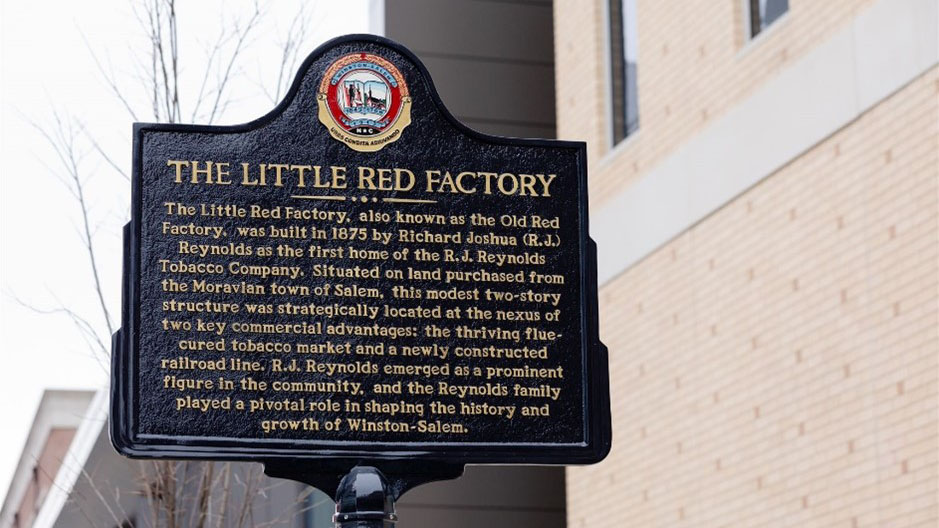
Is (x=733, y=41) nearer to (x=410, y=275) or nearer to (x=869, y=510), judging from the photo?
(x=869, y=510)

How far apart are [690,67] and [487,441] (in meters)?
8.14

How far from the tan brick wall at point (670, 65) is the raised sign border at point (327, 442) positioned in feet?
17.8

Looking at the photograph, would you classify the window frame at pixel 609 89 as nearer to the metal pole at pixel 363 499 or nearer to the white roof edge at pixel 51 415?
the metal pole at pixel 363 499

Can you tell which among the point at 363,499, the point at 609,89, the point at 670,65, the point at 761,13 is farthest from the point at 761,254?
the point at 363,499

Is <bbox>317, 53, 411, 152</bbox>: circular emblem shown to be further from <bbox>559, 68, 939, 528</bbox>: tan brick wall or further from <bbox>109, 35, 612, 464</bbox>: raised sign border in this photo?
Answer: <bbox>559, 68, 939, 528</bbox>: tan brick wall

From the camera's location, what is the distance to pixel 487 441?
6.41 meters

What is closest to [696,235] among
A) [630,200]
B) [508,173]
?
[630,200]

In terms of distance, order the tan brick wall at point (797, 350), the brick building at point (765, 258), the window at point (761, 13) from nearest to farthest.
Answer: the tan brick wall at point (797, 350) → the brick building at point (765, 258) → the window at point (761, 13)

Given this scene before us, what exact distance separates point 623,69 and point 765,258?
379 cm

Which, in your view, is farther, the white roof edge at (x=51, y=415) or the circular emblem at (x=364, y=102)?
the white roof edge at (x=51, y=415)

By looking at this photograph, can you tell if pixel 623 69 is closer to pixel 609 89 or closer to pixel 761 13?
pixel 609 89

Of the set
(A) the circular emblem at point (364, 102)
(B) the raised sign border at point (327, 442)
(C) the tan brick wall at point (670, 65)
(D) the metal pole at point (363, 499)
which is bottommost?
(D) the metal pole at point (363, 499)

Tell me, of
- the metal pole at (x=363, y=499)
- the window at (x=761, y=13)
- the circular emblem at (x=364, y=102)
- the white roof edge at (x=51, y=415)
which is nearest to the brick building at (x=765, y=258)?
the window at (x=761, y=13)

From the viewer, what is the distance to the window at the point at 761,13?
43.3 feet
